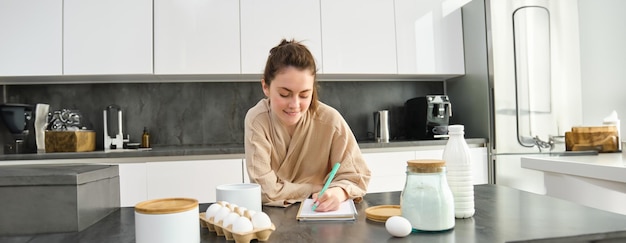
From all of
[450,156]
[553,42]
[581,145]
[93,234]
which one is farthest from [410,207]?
[553,42]

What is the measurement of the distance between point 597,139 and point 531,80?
2.63 ft

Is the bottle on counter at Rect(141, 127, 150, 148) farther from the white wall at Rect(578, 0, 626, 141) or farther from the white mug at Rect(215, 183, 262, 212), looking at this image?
the white wall at Rect(578, 0, 626, 141)

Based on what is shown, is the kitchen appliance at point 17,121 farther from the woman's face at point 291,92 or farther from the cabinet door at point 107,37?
the woman's face at point 291,92

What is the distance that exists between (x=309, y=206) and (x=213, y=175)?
1.56m

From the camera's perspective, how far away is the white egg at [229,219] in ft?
2.71

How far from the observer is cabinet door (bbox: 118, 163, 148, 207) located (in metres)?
2.49

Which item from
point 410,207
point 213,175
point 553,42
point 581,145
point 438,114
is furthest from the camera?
point 438,114

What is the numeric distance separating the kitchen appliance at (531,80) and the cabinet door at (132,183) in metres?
2.27

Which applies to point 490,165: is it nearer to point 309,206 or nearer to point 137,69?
point 309,206

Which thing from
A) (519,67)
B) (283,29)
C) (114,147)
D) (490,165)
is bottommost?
(490,165)

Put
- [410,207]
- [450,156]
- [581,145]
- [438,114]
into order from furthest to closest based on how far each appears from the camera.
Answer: [438,114] → [581,145] → [450,156] → [410,207]

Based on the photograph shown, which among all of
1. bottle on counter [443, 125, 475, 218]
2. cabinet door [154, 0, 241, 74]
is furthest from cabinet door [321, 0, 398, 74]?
bottle on counter [443, 125, 475, 218]

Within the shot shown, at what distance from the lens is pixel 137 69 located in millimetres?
2799

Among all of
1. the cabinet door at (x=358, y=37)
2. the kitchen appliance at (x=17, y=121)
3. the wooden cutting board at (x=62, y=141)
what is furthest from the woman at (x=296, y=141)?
the kitchen appliance at (x=17, y=121)
